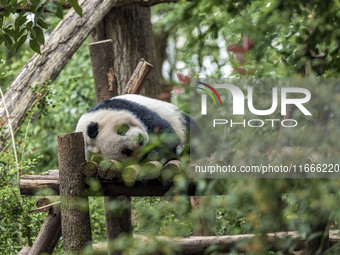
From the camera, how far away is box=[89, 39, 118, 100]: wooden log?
14.3 feet

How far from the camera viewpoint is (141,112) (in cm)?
355

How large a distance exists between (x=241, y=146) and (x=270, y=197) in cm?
28

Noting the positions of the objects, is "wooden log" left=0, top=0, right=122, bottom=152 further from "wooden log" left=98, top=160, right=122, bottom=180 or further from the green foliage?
the green foliage

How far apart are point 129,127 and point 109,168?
45cm

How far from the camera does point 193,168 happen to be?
2508 millimetres

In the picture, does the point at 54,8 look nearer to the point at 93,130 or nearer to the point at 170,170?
the point at 170,170

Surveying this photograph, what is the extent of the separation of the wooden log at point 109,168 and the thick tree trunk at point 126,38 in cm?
286

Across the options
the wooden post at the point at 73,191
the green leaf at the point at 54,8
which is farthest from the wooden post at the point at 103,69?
the green leaf at the point at 54,8

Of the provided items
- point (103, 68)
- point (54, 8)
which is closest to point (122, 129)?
point (54, 8)

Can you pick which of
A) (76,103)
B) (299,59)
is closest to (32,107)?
(76,103)

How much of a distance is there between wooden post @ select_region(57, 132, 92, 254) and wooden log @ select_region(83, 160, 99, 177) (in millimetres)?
44

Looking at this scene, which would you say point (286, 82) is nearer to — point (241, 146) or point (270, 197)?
point (241, 146)

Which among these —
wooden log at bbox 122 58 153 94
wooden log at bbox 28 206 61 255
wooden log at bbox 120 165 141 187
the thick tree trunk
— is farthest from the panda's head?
the thick tree trunk

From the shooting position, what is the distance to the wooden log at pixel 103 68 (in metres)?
4.36
